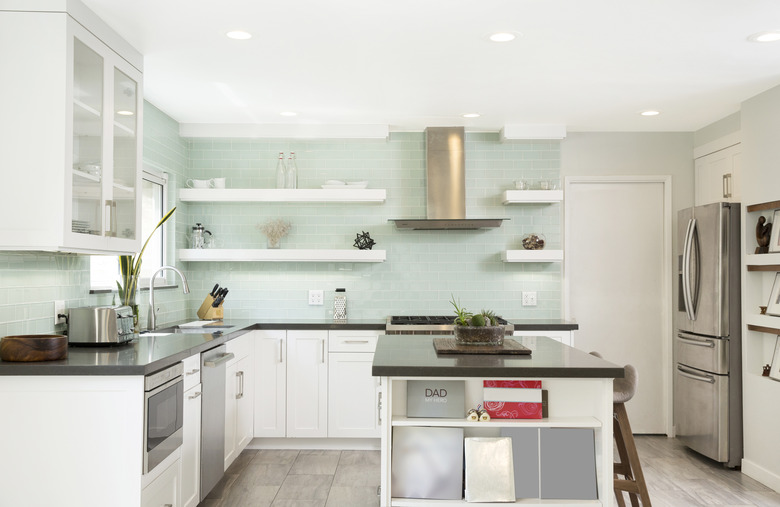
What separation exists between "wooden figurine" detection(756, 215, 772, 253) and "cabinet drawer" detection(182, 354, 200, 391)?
363 centimetres

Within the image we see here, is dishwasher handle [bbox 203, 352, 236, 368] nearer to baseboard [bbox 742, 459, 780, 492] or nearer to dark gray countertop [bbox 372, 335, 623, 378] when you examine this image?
dark gray countertop [bbox 372, 335, 623, 378]

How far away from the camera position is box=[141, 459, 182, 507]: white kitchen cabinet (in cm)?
270

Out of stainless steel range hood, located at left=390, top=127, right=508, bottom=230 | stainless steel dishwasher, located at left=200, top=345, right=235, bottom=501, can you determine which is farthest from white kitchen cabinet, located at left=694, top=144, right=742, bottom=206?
stainless steel dishwasher, located at left=200, top=345, right=235, bottom=501

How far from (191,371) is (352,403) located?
182 cm

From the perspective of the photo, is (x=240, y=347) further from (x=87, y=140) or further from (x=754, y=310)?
(x=754, y=310)

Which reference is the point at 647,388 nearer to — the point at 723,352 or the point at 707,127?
the point at 723,352

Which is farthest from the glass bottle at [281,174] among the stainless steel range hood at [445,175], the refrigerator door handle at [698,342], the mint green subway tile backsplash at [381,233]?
the refrigerator door handle at [698,342]

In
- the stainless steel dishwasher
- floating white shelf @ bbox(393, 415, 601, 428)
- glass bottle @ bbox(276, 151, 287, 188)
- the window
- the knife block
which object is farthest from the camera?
glass bottle @ bbox(276, 151, 287, 188)

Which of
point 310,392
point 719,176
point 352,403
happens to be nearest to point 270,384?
point 310,392

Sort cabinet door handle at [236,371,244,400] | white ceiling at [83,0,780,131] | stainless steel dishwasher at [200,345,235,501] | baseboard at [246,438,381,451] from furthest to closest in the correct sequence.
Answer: baseboard at [246,438,381,451]
cabinet door handle at [236,371,244,400]
stainless steel dishwasher at [200,345,235,501]
white ceiling at [83,0,780,131]

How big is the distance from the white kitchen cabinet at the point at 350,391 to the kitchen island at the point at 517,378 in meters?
2.21

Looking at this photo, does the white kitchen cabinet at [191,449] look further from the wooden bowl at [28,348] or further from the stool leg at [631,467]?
the stool leg at [631,467]

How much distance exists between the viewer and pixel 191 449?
335 centimetres

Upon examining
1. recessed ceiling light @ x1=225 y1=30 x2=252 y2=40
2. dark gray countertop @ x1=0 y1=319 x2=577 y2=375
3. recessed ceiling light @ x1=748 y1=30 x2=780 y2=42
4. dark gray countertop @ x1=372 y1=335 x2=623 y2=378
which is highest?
recessed ceiling light @ x1=748 y1=30 x2=780 y2=42
